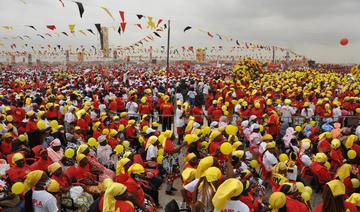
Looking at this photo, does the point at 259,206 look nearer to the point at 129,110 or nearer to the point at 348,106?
the point at 129,110

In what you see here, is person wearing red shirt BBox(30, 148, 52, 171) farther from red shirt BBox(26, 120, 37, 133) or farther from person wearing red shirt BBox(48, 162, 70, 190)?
red shirt BBox(26, 120, 37, 133)

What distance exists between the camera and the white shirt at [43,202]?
442 centimetres

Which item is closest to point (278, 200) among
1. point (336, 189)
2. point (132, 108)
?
point (336, 189)

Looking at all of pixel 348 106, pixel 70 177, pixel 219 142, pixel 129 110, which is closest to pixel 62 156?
pixel 70 177

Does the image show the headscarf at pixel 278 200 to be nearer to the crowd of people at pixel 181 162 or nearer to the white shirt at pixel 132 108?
the crowd of people at pixel 181 162

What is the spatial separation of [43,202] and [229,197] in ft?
7.72

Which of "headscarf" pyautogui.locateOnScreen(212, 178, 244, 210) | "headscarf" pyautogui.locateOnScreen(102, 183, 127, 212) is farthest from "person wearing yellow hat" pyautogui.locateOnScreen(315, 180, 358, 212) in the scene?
"headscarf" pyautogui.locateOnScreen(102, 183, 127, 212)

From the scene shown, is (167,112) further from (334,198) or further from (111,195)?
(334,198)

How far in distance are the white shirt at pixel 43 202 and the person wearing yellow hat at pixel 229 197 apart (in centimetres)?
209

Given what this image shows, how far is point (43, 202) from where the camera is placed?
4418 millimetres

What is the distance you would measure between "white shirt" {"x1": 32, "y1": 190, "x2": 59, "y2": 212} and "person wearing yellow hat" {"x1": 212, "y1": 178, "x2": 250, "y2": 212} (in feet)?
6.86

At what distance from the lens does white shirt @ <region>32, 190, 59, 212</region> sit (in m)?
4.42

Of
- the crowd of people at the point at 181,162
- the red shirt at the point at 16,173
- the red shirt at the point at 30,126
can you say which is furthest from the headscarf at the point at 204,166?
the red shirt at the point at 30,126

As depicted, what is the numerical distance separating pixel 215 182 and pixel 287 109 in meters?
7.67
